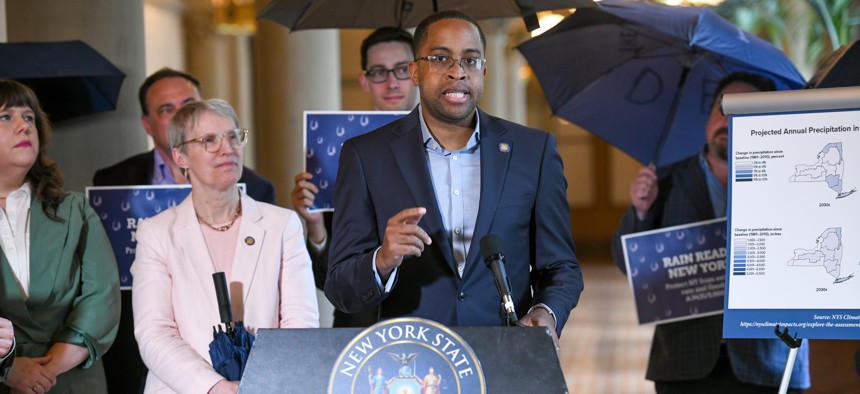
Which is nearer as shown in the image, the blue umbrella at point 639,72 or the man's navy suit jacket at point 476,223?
the man's navy suit jacket at point 476,223

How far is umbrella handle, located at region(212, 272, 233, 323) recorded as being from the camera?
273cm

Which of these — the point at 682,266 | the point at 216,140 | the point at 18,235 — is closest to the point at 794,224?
the point at 682,266

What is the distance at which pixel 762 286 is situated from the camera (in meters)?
2.81

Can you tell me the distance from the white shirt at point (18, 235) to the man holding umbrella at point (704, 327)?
207cm

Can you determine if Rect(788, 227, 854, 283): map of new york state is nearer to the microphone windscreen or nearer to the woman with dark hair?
Answer: the microphone windscreen

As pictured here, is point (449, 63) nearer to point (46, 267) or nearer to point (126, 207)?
point (46, 267)

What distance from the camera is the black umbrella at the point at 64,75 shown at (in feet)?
13.3

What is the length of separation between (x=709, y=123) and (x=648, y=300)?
67 cm

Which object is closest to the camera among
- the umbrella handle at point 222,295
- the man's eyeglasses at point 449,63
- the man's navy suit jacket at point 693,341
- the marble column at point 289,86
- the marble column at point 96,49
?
the man's eyeglasses at point 449,63

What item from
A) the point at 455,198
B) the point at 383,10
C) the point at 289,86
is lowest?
the point at 455,198

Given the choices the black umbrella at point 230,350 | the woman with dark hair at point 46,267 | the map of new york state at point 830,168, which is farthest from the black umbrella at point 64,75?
the map of new york state at point 830,168

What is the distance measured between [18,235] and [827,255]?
7.31 feet

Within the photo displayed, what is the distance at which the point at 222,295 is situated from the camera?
2.76 metres

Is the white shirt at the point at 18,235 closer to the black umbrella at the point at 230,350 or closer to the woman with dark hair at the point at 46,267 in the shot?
the woman with dark hair at the point at 46,267
